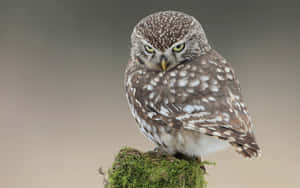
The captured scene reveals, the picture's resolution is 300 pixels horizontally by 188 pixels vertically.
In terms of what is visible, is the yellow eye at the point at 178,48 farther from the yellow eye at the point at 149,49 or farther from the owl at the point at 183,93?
the yellow eye at the point at 149,49

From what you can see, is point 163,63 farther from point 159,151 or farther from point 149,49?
point 159,151

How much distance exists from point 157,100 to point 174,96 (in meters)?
0.13

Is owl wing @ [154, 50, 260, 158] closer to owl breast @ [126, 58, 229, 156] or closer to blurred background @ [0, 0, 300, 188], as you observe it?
owl breast @ [126, 58, 229, 156]

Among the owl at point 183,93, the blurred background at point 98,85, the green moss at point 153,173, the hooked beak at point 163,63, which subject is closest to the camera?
the green moss at point 153,173

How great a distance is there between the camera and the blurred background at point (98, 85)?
24.8ft

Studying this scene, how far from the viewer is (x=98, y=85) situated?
30.3 feet

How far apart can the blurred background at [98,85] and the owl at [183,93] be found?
3.06m

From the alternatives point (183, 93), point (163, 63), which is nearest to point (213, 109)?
point (183, 93)

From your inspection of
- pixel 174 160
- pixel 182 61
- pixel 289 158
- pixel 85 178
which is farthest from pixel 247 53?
pixel 174 160

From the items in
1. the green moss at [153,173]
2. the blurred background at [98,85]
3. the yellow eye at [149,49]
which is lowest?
the blurred background at [98,85]

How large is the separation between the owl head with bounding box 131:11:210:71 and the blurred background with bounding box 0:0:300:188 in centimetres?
303

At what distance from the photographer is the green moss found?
10.9 ft

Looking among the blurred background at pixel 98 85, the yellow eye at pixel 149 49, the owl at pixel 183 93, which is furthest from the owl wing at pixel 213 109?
the blurred background at pixel 98 85

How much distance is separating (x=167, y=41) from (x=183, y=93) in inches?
17.9
